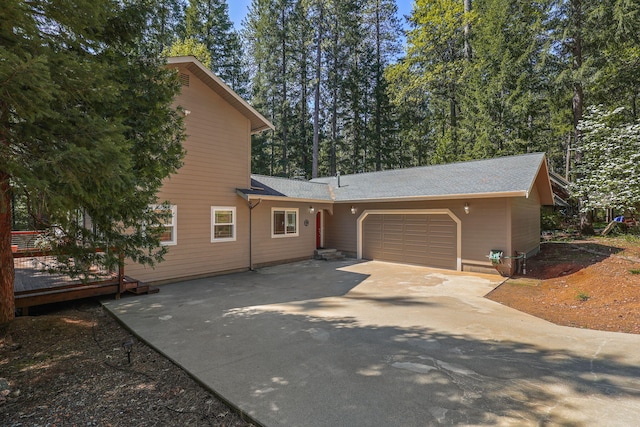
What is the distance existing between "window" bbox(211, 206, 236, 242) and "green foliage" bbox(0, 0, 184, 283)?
14.6 feet

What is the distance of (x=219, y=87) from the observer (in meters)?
9.49

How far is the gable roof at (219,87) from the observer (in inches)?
336

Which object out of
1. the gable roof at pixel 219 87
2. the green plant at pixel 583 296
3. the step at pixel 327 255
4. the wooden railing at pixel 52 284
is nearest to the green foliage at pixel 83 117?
the wooden railing at pixel 52 284

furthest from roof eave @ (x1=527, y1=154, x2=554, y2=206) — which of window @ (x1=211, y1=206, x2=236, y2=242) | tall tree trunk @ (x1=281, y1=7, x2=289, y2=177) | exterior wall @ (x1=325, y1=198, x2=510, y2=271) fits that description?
tall tree trunk @ (x1=281, y1=7, x2=289, y2=177)

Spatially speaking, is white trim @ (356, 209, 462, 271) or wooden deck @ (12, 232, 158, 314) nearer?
wooden deck @ (12, 232, 158, 314)

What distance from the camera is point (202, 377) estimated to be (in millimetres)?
3492

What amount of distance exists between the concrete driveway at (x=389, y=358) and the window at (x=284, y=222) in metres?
4.26

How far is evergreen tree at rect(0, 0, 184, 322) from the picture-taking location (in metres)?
2.86

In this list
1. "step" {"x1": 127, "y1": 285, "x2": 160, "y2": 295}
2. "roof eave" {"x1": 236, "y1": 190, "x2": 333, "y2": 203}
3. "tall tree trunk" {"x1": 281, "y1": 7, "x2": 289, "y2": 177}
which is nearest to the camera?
"step" {"x1": 127, "y1": 285, "x2": 160, "y2": 295}

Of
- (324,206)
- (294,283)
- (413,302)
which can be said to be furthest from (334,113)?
(413,302)

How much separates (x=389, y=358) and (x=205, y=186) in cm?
744

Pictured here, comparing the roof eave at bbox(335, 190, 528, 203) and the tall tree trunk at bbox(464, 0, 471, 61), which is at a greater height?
the tall tree trunk at bbox(464, 0, 471, 61)

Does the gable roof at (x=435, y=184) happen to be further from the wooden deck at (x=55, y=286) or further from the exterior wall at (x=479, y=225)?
the wooden deck at (x=55, y=286)

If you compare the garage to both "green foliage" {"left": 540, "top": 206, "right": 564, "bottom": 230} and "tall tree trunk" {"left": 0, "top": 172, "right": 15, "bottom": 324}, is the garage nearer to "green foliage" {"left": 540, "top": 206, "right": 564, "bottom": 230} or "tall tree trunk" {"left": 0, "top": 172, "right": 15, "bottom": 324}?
"tall tree trunk" {"left": 0, "top": 172, "right": 15, "bottom": 324}
